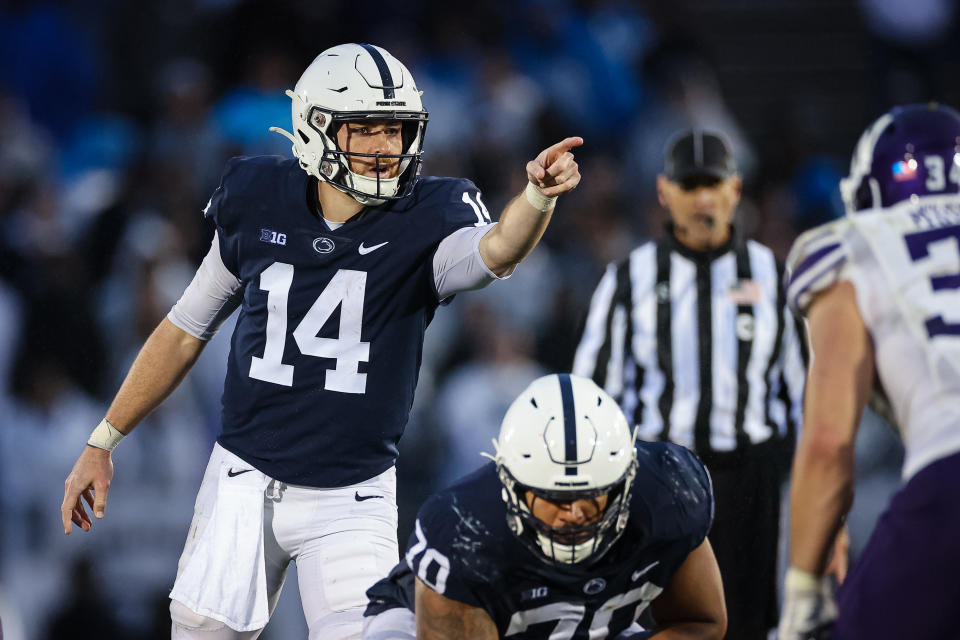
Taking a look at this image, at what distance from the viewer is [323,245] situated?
131 inches

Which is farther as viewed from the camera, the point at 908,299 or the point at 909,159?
the point at 909,159

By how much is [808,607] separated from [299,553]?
138 cm

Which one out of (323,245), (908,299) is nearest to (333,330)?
(323,245)

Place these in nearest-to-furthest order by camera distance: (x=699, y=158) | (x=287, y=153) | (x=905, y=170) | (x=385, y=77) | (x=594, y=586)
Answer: (x=905, y=170) → (x=594, y=586) → (x=385, y=77) → (x=699, y=158) → (x=287, y=153)

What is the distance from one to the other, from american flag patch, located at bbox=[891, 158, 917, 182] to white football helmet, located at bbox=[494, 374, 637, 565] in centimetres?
80

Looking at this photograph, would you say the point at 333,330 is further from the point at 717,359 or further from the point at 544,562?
the point at 717,359

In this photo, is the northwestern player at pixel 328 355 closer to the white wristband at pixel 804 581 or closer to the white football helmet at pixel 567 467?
the white football helmet at pixel 567 467

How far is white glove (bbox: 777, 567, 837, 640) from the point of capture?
7.63ft

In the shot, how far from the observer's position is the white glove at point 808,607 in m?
2.32

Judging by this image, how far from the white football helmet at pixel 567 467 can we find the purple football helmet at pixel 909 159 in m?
0.71

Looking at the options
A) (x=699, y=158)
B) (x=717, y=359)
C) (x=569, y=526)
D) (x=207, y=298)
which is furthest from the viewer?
(x=699, y=158)

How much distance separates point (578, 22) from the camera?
23.4ft

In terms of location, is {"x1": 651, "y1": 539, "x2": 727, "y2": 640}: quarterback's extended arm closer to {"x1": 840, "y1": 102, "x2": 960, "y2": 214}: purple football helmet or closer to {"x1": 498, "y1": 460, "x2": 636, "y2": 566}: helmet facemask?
{"x1": 498, "y1": 460, "x2": 636, "y2": 566}: helmet facemask

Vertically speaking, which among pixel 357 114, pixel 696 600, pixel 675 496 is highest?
pixel 357 114
